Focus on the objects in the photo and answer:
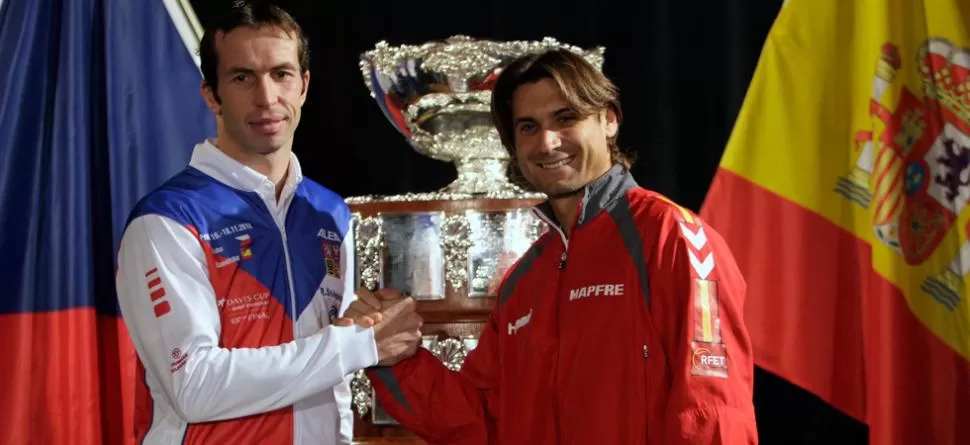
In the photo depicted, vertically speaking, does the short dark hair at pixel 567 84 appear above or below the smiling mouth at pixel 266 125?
above

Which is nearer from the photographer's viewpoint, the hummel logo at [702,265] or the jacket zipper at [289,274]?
the hummel logo at [702,265]

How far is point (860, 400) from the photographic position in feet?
8.34

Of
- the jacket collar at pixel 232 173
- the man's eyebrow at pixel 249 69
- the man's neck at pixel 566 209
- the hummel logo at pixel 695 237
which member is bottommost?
the hummel logo at pixel 695 237

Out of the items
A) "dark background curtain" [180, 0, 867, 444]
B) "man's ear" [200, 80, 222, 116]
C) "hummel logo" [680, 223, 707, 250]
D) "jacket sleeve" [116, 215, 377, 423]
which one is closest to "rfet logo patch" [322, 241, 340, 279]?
"jacket sleeve" [116, 215, 377, 423]

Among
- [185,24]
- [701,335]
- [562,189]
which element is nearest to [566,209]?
[562,189]

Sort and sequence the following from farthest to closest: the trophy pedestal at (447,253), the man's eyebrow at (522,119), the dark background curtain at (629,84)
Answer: the dark background curtain at (629,84) < the trophy pedestal at (447,253) < the man's eyebrow at (522,119)

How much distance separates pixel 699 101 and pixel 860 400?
2.91 ft

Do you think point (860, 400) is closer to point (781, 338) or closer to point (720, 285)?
point (781, 338)

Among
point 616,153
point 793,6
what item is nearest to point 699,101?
point 793,6

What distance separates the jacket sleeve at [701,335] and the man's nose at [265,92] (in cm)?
68

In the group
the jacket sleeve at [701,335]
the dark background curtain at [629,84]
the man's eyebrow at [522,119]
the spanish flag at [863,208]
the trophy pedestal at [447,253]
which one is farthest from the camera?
the dark background curtain at [629,84]

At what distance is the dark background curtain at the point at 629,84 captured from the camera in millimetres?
2893

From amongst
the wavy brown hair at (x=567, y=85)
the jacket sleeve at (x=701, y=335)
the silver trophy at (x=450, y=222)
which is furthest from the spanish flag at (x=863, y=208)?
the jacket sleeve at (x=701, y=335)

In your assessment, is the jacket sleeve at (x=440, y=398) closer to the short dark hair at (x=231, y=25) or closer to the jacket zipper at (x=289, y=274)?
the jacket zipper at (x=289, y=274)
